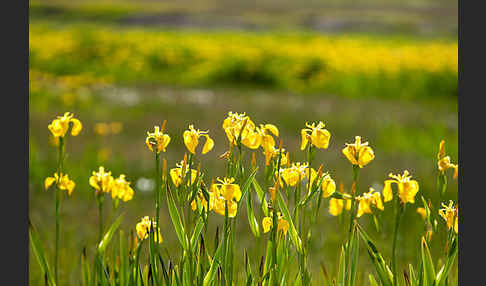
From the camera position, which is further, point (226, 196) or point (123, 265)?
point (123, 265)

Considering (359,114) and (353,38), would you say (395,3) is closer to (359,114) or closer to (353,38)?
(359,114)

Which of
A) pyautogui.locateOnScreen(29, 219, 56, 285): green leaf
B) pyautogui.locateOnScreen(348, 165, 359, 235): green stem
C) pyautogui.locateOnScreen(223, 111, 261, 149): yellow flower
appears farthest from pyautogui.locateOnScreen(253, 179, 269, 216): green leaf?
pyautogui.locateOnScreen(29, 219, 56, 285): green leaf

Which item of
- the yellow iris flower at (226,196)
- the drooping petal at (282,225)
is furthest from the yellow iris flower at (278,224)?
the yellow iris flower at (226,196)

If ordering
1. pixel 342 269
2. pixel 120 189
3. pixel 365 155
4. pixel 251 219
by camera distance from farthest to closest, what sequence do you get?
1. pixel 120 189
2. pixel 342 269
3. pixel 251 219
4. pixel 365 155

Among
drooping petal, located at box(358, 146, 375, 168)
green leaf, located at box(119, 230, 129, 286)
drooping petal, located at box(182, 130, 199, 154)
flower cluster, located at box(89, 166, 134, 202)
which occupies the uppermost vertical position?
drooping petal, located at box(182, 130, 199, 154)

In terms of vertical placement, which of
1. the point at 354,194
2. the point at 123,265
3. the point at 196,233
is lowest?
the point at 123,265

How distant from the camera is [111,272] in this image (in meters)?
1.59

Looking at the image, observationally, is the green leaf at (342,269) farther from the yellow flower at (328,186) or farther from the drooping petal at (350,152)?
the drooping petal at (350,152)

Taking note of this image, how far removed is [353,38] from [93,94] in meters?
9.11

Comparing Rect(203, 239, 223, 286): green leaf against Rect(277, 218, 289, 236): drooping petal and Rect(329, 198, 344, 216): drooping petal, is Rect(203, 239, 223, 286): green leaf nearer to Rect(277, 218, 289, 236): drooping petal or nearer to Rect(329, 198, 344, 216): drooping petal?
Rect(277, 218, 289, 236): drooping petal

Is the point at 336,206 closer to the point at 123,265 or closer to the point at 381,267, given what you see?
the point at 381,267

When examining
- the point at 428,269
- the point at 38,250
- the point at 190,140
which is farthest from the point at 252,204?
the point at 38,250

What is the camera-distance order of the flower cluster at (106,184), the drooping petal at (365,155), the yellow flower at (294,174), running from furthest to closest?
1. the flower cluster at (106,184)
2. the yellow flower at (294,174)
3. the drooping petal at (365,155)

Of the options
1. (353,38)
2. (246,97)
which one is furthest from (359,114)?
(353,38)
